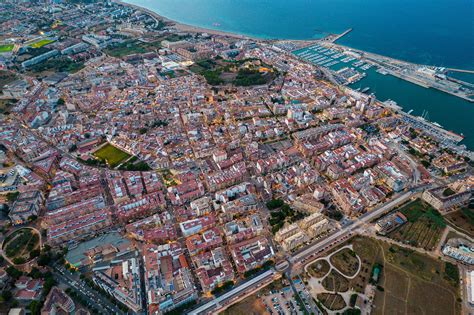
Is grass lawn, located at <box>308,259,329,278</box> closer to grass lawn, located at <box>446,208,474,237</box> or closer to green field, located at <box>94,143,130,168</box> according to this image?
grass lawn, located at <box>446,208,474,237</box>

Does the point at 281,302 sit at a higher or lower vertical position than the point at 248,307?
higher

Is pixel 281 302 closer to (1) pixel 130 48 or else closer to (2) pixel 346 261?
(2) pixel 346 261

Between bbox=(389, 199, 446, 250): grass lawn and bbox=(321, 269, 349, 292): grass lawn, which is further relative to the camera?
bbox=(389, 199, 446, 250): grass lawn

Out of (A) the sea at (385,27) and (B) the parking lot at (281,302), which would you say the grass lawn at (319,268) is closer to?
(B) the parking lot at (281,302)

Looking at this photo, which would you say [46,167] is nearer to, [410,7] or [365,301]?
[365,301]

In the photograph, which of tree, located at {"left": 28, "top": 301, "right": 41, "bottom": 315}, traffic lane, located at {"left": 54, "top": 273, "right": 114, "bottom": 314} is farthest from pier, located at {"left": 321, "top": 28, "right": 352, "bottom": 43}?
tree, located at {"left": 28, "top": 301, "right": 41, "bottom": 315}

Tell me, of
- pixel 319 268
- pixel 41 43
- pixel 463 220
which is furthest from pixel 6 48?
pixel 463 220

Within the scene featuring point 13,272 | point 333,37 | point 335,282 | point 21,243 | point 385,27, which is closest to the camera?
point 13,272
